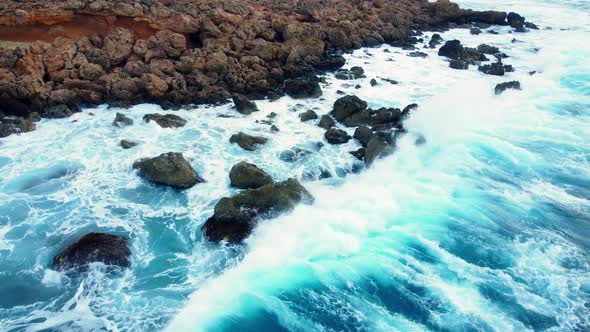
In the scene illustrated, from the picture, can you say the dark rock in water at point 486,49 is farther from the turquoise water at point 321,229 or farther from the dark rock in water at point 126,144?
the dark rock in water at point 126,144

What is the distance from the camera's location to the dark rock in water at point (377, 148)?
15344mm

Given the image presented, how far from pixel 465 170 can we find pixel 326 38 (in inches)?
531

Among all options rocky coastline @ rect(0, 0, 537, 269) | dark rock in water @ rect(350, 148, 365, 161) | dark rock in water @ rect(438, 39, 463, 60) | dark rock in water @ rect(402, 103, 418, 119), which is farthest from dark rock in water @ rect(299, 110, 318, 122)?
dark rock in water @ rect(438, 39, 463, 60)

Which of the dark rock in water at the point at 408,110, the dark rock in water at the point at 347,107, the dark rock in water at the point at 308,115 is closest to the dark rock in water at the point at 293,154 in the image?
the dark rock in water at the point at 308,115

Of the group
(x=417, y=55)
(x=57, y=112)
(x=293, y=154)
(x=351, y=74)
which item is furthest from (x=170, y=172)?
(x=417, y=55)

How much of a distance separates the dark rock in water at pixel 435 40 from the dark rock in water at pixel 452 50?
163 cm

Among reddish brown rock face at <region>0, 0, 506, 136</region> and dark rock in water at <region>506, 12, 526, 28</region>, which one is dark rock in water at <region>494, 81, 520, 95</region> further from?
dark rock in water at <region>506, 12, 526, 28</region>

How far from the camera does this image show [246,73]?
20.5 m

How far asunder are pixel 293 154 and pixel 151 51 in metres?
9.39

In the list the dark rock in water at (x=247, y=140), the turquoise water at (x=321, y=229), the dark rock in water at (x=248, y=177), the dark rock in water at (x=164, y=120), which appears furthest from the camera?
the dark rock in water at (x=164, y=120)

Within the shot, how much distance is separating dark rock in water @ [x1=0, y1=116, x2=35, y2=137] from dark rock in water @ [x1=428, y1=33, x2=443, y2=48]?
2182 centimetres

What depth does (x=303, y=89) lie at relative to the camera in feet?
65.5

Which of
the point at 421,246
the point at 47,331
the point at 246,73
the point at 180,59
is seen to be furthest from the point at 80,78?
the point at 421,246

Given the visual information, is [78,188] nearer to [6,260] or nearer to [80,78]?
[6,260]
